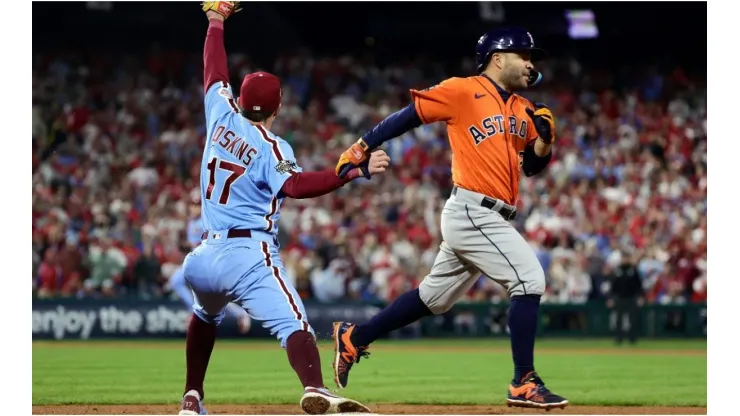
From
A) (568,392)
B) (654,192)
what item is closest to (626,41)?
(654,192)

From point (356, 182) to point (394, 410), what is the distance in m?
11.9

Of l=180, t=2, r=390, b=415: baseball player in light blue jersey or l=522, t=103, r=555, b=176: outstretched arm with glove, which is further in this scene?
l=522, t=103, r=555, b=176: outstretched arm with glove

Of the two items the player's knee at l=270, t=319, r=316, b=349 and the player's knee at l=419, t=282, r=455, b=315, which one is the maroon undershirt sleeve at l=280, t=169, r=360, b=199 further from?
the player's knee at l=419, t=282, r=455, b=315

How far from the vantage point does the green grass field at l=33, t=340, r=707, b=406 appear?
8516 millimetres

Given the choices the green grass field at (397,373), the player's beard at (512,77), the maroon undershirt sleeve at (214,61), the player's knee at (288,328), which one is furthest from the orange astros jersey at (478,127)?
the green grass field at (397,373)

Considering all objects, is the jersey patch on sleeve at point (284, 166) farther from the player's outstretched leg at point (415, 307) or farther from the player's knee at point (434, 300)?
the player's knee at point (434, 300)

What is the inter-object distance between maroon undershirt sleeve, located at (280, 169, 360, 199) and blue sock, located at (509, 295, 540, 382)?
1.27m

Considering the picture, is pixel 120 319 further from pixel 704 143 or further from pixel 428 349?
pixel 704 143

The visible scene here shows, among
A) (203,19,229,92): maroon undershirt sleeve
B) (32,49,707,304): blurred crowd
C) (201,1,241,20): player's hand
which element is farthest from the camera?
(32,49,707,304): blurred crowd

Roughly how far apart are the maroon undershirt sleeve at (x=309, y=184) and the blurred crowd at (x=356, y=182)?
23.7ft

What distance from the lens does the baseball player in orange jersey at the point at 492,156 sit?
597 cm

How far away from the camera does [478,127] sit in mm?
6137

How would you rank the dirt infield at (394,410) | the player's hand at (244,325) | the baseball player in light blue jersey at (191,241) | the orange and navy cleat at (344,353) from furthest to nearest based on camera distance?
the player's hand at (244,325)
the baseball player in light blue jersey at (191,241)
the dirt infield at (394,410)
the orange and navy cleat at (344,353)

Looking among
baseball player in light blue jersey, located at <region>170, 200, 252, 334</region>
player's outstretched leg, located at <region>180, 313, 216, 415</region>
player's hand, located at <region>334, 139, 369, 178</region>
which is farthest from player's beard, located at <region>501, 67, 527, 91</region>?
baseball player in light blue jersey, located at <region>170, 200, 252, 334</region>
